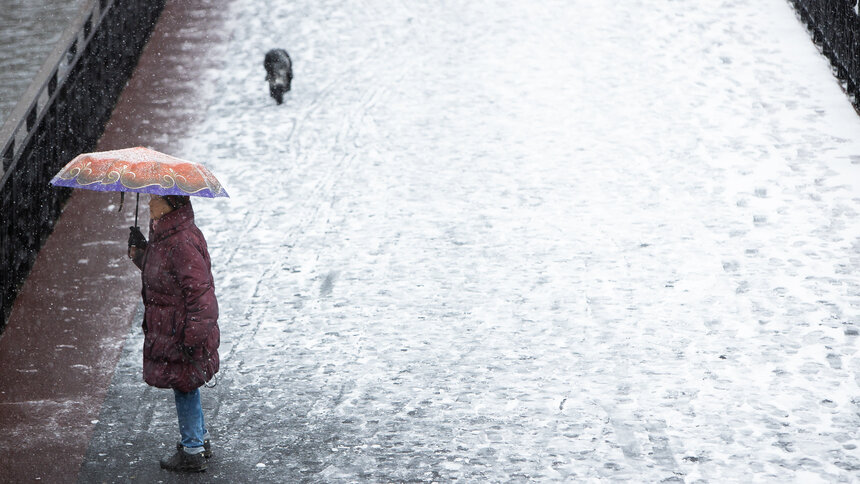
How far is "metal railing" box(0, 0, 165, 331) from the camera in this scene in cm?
815

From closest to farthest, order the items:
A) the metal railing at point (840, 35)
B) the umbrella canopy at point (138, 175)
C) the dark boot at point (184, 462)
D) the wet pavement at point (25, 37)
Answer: the umbrella canopy at point (138, 175), the dark boot at point (184, 462), the metal railing at point (840, 35), the wet pavement at point (25, 37)

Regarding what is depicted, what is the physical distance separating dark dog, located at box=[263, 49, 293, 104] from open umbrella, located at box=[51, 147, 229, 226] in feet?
21.5

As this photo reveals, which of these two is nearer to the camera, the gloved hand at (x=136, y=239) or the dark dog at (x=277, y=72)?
the gloved hand at (x=136, y=239)

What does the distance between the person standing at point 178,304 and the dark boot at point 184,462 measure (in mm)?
371

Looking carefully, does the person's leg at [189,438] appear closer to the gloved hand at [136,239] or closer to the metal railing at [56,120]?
the gloved hand at [136,239]

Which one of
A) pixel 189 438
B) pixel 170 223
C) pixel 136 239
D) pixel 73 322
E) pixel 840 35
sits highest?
pixel 170 223

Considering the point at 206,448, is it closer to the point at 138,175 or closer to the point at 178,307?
the point at 178,307

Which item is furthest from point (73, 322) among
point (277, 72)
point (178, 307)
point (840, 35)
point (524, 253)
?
point (840, 35)

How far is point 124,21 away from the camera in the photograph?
12.3m

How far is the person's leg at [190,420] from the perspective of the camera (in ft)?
18.6

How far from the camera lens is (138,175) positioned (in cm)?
528

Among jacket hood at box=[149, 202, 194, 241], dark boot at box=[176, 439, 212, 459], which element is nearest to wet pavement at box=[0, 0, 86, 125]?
jacket hood at box=[149, 202, 194, 241]

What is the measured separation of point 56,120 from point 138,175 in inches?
186

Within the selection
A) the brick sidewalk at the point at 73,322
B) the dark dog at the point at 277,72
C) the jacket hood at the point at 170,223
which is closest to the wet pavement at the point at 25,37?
the brick sidewalk at the point at 73,322
